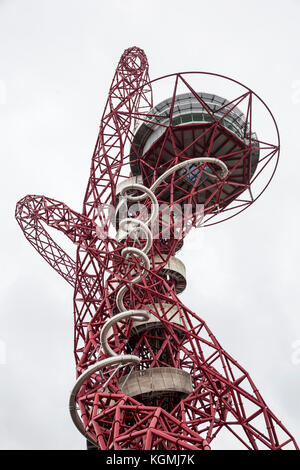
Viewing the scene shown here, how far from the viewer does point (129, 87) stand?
48.1m

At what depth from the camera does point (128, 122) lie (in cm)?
4450

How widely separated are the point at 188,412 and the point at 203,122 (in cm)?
2446

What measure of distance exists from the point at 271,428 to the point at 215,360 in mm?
5936

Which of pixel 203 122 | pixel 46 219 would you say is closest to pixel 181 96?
Result: pixel 203 122

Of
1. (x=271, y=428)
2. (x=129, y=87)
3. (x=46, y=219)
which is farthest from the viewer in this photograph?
(x=129, y=87)

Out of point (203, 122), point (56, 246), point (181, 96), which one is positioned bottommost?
point (56, 246)
